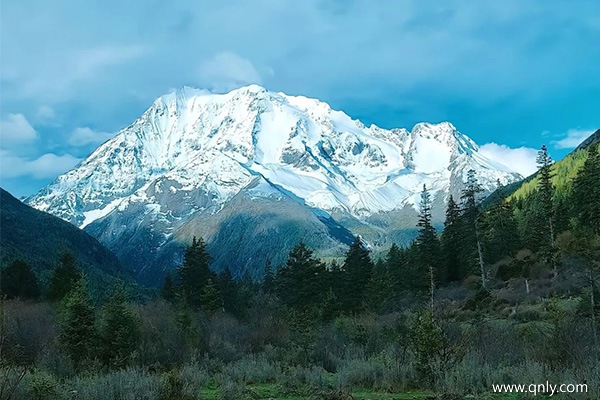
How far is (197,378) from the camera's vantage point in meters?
13.5

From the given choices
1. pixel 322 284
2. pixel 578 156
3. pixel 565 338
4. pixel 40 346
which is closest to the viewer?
pixel 565 338

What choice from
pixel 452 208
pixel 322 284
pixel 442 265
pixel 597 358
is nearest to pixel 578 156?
pixel 452 208

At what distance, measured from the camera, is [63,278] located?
1714 inches

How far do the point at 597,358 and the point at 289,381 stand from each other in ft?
21.6

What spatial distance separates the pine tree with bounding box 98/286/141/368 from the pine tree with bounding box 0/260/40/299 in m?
30.4

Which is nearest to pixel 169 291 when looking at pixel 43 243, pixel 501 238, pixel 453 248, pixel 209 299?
pixel 209 299

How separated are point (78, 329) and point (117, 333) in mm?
1345

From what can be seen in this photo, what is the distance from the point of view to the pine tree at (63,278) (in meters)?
41.9

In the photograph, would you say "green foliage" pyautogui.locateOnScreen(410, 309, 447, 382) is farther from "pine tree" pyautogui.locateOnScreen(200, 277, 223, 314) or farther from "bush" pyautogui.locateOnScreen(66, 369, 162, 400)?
"pine tree" pyautogui.locateOnScreen(200, 277, 223, 314)

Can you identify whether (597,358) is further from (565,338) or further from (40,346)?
(40,346)

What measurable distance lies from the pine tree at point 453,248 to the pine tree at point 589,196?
1248cm

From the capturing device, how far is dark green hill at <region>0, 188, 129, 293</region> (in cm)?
10641

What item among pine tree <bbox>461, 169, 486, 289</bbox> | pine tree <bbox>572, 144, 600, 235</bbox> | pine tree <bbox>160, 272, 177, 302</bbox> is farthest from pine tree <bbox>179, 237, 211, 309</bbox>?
pine tree <bbox>572, 144, 600, 235</bbox>

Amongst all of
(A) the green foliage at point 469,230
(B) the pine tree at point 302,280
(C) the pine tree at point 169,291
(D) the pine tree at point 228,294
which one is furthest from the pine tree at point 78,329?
(A) the green foliage at point 469,230
